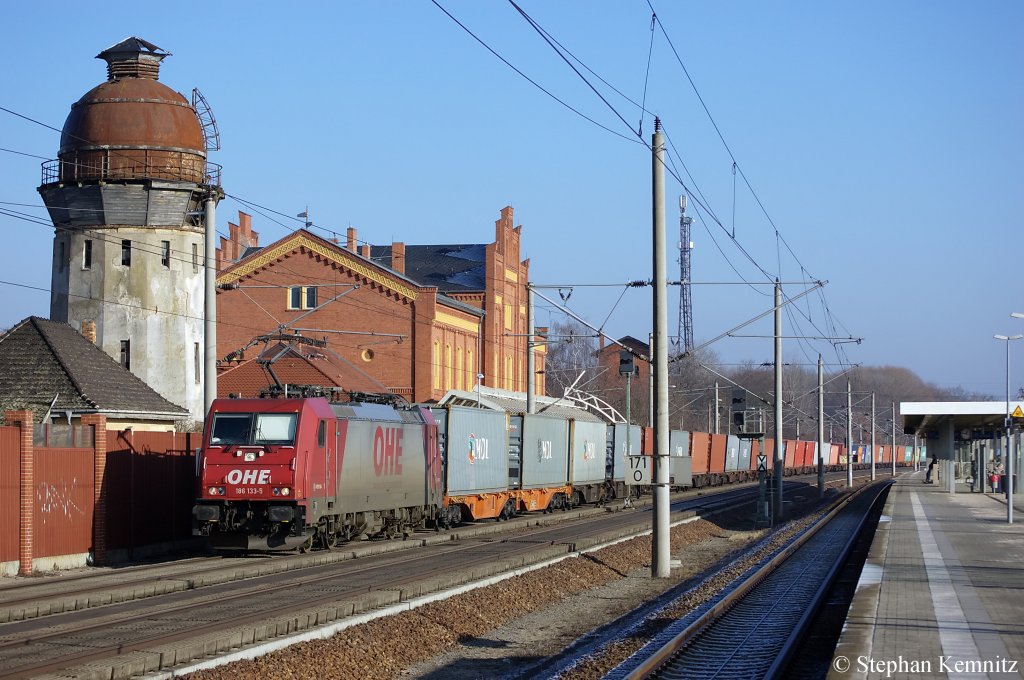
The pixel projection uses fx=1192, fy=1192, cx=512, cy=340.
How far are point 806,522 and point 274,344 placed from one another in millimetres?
30099

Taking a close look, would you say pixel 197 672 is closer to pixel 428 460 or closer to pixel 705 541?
pixel 428 460

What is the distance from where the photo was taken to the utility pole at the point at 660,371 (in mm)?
21969

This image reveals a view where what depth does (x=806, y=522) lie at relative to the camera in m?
38.1

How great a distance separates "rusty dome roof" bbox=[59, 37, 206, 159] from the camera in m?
43.4

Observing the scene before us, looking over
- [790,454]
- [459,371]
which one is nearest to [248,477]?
[459,371]

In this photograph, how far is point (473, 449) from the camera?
32.7m

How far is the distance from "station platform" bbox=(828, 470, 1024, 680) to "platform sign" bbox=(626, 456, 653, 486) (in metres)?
4.47

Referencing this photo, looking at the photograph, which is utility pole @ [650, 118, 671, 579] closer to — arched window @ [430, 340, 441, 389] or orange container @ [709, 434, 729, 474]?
arched window @ [430, 340, 441, 389]

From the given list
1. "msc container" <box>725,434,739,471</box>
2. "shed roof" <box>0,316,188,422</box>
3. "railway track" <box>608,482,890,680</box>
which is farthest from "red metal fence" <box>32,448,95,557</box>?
"msc container" <box>725,434,739,471</box>

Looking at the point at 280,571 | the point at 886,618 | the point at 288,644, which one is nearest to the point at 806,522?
the point at 280,571

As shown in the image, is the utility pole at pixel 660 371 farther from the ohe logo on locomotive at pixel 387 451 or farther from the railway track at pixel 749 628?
the ohe logo on locomotive at pixel 387 451

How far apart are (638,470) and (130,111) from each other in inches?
1096

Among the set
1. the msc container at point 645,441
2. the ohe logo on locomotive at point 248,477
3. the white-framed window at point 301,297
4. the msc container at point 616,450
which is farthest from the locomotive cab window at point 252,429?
the white-framed window at point 301,297

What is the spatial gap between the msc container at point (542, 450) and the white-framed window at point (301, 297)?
74.1 feet
